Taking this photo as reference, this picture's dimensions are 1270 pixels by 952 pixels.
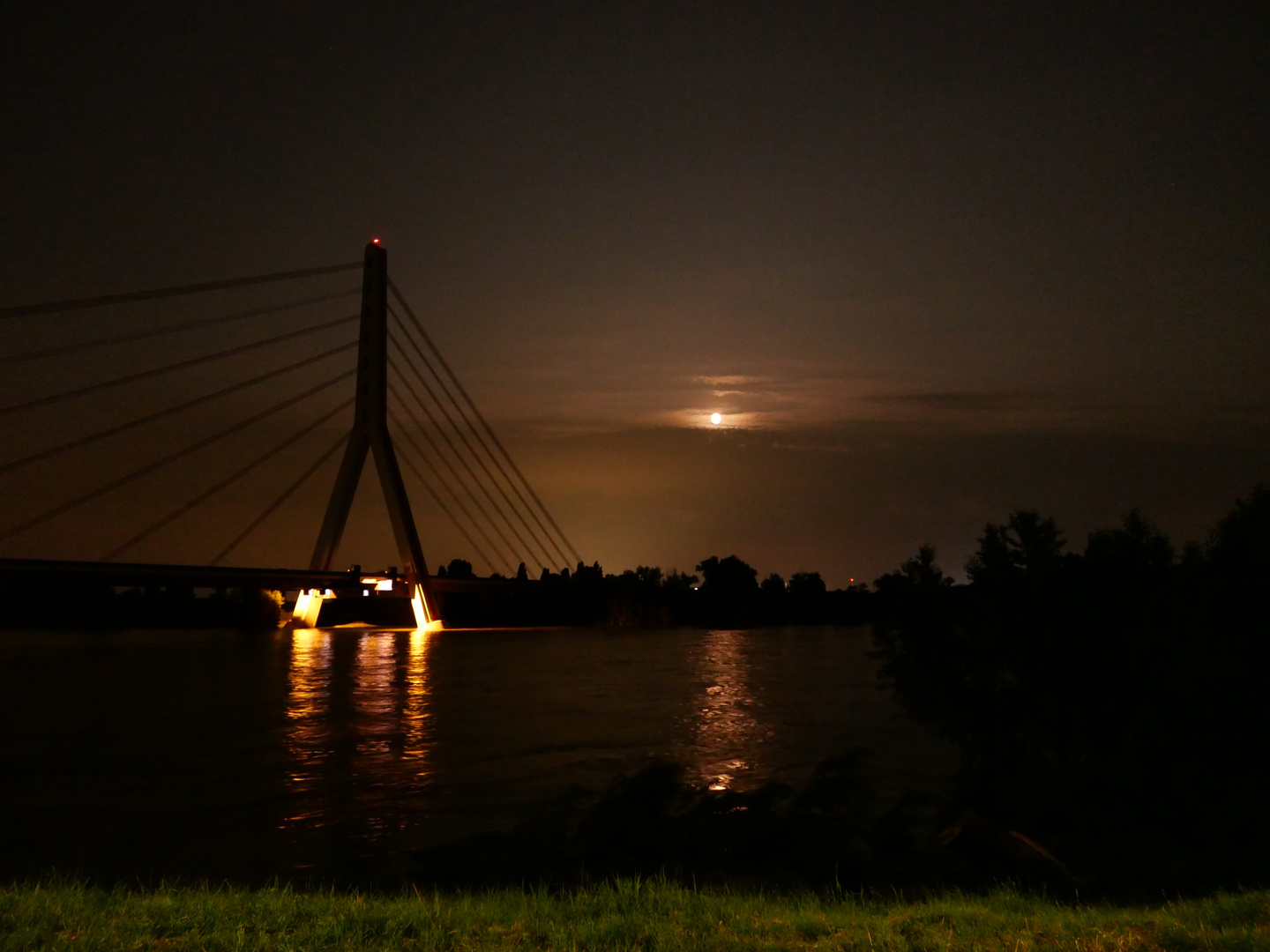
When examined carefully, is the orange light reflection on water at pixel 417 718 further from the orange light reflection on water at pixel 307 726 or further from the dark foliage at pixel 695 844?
the dark foliage at pixel 695 844

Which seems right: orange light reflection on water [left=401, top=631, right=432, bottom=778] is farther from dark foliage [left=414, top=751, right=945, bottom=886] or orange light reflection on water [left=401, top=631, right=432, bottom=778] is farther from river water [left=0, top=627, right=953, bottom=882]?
dark foliage [left=414, top=751, right=945, bottom=886]

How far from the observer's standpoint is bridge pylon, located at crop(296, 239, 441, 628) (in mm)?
47094

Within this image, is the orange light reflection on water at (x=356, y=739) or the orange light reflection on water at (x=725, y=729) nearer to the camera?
the orange light reflection on water at (x=356, y=739)

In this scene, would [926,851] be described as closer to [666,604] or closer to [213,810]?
[213,810]

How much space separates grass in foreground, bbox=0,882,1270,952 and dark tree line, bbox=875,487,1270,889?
8.03 ft

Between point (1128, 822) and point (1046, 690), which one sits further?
point (1046, 690)

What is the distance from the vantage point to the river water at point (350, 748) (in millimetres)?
11281

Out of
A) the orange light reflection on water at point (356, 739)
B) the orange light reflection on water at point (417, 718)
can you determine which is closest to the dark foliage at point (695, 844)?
the orange light reflection on water at point (356, 739)

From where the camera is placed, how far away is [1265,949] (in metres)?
4.97

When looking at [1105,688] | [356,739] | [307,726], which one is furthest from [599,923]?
[307,726]

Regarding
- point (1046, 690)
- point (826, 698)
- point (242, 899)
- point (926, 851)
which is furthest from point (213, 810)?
point (826, 698)

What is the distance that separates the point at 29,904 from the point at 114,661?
46167mm

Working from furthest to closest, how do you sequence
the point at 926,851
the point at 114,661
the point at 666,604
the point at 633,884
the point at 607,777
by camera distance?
the point at 666,604, the point at 114,661, the point at 607,777, the point at 926,851, the point at 633,884

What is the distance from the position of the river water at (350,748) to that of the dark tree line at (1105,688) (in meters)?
2.04
